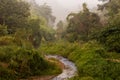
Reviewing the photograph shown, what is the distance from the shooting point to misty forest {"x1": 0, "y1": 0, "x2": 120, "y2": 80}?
2317cm


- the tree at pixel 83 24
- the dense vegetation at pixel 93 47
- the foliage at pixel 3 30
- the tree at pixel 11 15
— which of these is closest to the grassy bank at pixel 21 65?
the dense vegetation at pixel 93 47

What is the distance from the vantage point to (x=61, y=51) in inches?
1673

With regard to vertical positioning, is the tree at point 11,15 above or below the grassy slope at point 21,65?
above

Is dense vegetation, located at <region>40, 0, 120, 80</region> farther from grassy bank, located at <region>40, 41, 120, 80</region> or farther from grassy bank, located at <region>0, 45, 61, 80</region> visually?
grassy bank, located at <region>0, 45, 61, 80</region>

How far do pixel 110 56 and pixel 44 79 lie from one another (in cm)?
1010

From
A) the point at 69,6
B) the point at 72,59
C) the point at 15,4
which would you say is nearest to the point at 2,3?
the point at 15,4

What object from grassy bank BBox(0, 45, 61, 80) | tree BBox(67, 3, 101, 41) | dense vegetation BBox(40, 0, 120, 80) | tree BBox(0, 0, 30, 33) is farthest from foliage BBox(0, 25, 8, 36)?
tree BBox(67, 3, 101, 41)

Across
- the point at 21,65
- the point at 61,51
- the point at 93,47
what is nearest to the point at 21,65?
the point at 21,65

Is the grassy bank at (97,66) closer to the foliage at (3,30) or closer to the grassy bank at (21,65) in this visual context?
the grassy bank at (21,65)

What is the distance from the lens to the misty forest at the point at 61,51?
76.0ft

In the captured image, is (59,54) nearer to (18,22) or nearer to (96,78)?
(18,22)

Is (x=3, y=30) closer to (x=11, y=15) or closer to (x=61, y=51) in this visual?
(x=11, y=15)

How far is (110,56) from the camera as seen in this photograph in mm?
30703

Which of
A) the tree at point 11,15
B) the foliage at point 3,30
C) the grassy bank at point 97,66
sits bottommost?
the grassy bank at point 97,66
